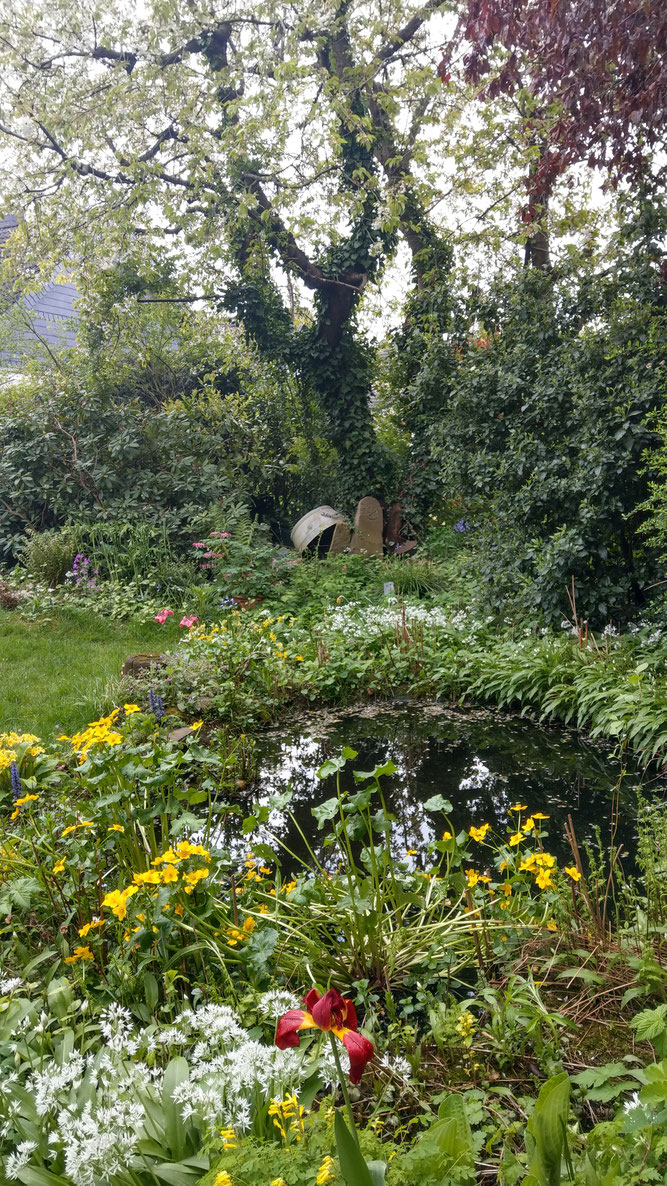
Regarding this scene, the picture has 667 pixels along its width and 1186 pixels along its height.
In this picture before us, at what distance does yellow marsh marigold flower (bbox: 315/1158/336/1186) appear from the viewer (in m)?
1.09

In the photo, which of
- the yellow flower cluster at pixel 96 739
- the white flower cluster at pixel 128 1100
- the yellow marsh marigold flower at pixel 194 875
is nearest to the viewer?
the white flower cluster at pixel 128 1100

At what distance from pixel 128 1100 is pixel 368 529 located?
8.71 m

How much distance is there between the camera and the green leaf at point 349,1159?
946 millimetres

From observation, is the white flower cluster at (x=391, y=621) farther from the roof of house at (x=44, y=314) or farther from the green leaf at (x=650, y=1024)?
the roof of house at (x=44, y=314)

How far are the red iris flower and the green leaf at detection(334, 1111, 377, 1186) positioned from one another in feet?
0.26

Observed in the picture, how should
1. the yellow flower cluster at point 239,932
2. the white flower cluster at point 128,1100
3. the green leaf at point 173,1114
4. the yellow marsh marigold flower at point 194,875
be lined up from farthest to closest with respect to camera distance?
1. the yellow flower cluster at point 239,932
2. the yellow marsh marigold flower at point 194,875
3. the green leaf at point 173,1114
4. the white flower cluster at point 128,1100

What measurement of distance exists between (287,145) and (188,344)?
295 cm

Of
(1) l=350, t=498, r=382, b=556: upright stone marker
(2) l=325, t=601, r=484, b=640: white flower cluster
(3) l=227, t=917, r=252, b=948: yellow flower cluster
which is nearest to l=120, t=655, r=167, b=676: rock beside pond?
(2) l=325, t=601, r=484, b=640: white flower cluster

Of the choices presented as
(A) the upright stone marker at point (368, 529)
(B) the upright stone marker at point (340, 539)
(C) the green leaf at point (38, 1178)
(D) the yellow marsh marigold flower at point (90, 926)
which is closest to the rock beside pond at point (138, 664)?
(D) the yellow marsh marigold flower at point (90, 926)

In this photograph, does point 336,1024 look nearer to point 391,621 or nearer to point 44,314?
point 391,621

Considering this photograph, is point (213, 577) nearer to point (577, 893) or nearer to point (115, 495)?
point (115, 495)

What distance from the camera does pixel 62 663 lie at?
18.6 feet

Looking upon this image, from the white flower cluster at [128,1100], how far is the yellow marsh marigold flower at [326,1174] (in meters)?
0.17

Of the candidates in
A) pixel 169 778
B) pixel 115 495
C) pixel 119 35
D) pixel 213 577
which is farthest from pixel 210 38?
pixel 169 778
